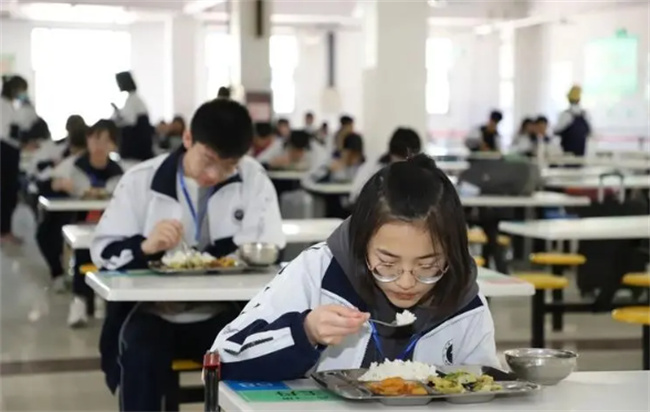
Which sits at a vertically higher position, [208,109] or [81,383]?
[208,109]

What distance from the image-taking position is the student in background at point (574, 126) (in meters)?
14.9

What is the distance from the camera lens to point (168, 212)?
→ 377 centimetres

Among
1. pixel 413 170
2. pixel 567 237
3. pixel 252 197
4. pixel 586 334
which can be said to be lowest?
pixel 586 334

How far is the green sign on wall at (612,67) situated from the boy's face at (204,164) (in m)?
14.7

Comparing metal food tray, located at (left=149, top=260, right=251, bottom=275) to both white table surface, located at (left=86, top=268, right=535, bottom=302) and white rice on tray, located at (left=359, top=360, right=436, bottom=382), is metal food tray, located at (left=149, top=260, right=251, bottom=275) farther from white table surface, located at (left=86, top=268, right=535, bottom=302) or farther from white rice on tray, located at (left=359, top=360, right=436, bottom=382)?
white rice on tray, located at (left=359, top=360, right=436, bottom=382)

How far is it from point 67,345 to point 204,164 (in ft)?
9.25

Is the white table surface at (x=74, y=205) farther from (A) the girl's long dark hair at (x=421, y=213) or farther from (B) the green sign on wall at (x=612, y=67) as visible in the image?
(B) the green sign on wall at (x=612, y=67)

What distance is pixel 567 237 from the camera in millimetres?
5262

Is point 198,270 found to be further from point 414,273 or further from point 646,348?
point 646,348

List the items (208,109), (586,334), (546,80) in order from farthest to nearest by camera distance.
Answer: (546,80) < (586,334) < (208,109)

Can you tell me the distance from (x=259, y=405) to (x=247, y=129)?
73.2 inches

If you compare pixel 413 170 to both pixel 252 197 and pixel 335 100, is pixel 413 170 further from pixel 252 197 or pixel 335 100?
pixel 335 100

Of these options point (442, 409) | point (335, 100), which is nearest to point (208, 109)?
point (442, 409)

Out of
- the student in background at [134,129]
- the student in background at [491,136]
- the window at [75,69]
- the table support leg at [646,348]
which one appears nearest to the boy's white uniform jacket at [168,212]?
the table support leg at [646,348]
